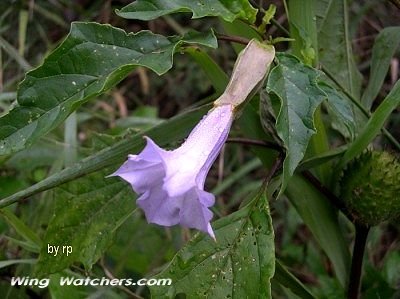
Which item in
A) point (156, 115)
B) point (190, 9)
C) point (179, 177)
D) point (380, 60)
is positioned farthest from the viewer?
point (156, 115)

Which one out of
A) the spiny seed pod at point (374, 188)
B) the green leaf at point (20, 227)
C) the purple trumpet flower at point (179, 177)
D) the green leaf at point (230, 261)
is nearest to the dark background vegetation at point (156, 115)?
the green leaf at point (20, 227)

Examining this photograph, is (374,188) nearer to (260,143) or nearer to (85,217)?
(260,143)

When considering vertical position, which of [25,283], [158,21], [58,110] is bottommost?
[158,21]

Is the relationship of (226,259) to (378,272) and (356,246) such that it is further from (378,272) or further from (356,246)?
(378,272)

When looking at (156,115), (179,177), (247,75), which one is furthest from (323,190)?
(156,115)

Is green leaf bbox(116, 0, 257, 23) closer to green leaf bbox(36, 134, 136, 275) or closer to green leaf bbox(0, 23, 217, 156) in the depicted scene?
green leaf bbox(0, 23, 217, 156)

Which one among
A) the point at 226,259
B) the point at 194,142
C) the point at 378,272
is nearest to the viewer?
the point at 194,142

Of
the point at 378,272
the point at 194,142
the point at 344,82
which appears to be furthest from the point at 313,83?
the point at 378,272

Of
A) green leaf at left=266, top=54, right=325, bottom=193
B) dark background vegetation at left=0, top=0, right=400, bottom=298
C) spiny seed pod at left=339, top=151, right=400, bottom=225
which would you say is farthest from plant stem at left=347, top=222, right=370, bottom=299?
green leaf at left=266, top=54, right=325, bottom=193
